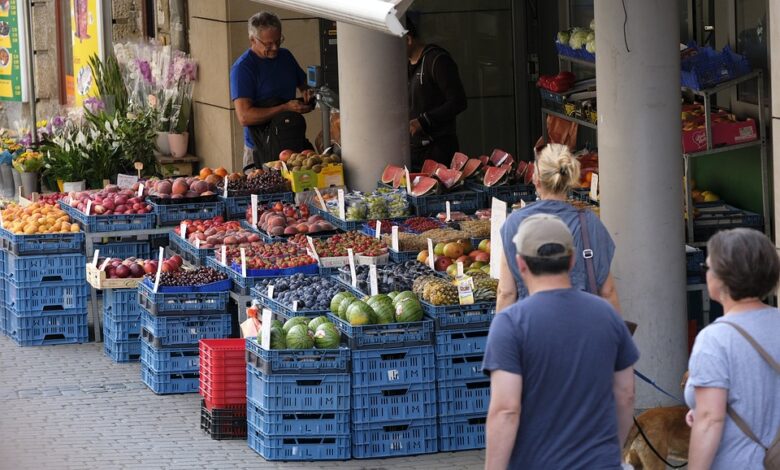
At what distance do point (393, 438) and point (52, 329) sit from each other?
3951 millimetres

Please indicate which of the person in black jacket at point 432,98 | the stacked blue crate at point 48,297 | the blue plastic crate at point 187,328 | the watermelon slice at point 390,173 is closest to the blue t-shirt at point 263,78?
the person in black jacket at point 432,98

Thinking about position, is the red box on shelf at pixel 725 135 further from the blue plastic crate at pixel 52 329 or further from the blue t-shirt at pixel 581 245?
the blue plastic crate at pixel 52 329

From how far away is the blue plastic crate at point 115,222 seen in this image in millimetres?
11008

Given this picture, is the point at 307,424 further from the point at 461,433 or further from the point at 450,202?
the point at 450,202

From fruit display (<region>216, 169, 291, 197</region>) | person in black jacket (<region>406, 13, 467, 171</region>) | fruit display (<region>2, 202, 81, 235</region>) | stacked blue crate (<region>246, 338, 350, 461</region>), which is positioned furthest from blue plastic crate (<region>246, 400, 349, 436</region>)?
person in black jacket (<region>406, 13, 467, 171</region>)

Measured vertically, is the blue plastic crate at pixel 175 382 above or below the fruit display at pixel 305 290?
below

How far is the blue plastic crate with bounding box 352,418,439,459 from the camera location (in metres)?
7.94

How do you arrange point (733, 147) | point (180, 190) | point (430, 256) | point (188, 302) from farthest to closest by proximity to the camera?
point (180, 190)
point (733, 147)
point (188, 302)
point (430, 256)

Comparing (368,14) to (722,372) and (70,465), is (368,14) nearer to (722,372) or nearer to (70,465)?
(70,465)

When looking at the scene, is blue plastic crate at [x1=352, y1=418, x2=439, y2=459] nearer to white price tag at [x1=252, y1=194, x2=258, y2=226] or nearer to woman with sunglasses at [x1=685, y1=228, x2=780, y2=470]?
Result: white price tag at [x1=252, y1=194, x2=258, y2=226]

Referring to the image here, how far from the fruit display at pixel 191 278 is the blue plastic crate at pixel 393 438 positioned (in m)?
1.85

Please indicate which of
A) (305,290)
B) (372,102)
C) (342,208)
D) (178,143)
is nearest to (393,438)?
(305,290)

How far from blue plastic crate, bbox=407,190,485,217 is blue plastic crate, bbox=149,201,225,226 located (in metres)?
1.53

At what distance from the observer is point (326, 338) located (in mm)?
7824
